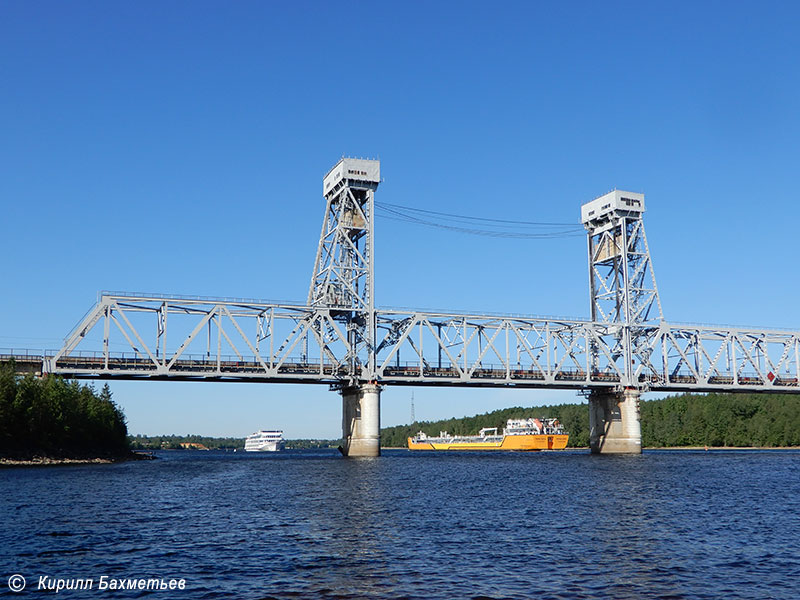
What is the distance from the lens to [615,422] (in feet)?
365

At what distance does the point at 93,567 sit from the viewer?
2275cm

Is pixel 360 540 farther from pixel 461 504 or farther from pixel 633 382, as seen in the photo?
pixel 633 382

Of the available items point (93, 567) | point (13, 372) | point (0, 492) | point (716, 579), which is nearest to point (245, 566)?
point (93, 567)

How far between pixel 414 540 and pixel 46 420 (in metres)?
68.8

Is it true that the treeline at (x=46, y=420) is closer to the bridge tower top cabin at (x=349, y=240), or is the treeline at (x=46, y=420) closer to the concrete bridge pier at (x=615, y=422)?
the bridge tower top cabin at (x=349, y=240)

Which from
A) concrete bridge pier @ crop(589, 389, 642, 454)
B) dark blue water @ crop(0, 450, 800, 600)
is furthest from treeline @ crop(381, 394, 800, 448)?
dark blue water @ crop(0, 450, 800, 600)

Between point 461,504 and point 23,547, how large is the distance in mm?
21831

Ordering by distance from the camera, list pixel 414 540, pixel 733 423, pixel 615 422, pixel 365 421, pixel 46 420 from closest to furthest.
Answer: pixel 414 540 < pixel 46 420 < pixel 365 421 < pixel 615 422 < pixel 733 423

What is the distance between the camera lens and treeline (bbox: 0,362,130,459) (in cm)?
7788

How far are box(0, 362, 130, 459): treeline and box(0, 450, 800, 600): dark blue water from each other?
31140mm

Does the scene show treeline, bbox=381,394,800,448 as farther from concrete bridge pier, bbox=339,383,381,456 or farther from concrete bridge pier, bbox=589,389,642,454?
concrete bridge pier, bbox=339,383,381,456

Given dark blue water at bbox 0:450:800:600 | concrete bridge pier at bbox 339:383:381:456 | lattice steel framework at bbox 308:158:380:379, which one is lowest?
dark blue water at bbox 0:450:800:600

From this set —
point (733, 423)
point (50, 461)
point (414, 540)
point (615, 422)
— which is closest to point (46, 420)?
point (50, 461)

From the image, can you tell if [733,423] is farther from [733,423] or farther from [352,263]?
[352,263]
